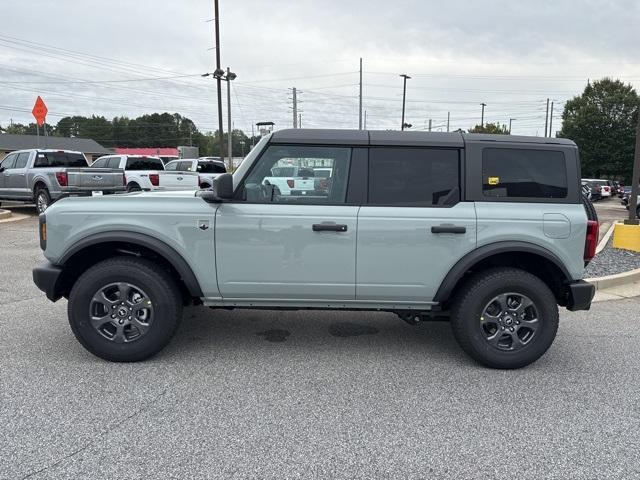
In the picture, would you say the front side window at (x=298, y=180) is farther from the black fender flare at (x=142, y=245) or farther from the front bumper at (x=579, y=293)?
the front bumper at (x=579, y=293)

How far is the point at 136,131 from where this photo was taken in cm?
11694

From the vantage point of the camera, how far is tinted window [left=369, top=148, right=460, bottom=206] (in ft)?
12.8

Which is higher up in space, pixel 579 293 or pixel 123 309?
pixel 579 293

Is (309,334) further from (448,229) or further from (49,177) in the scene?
(49,177)

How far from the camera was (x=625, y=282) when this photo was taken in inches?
274

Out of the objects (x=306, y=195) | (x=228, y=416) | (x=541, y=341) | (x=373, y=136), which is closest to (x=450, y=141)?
(x=373, y=136)

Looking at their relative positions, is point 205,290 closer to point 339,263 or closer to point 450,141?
point 339,263

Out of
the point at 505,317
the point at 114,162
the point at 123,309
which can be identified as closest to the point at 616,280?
the point at 505,317

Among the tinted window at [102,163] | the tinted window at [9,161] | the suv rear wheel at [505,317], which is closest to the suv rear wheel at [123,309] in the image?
the suv rear wheel at [505,317]

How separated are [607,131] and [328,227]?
158 ft

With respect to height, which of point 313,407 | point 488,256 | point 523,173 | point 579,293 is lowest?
point 313,407

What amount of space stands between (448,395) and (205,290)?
204 centimetres

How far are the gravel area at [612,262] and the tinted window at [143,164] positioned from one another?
13.8 m

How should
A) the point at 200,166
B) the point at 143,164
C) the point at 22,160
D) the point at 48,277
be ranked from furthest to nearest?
1. the point at 200,166
2. the point at 143,164
3. the point at 22,160
4. the point at 48,277
